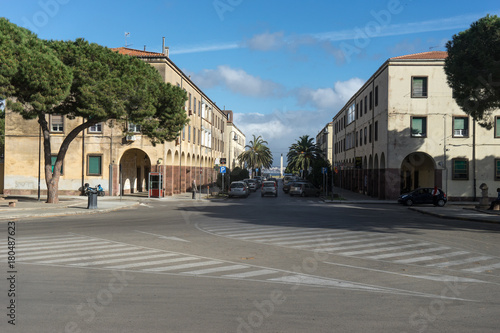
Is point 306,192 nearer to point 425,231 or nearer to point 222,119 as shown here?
point 425,231

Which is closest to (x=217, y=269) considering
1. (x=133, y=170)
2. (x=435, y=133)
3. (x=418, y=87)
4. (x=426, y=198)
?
(x=426, y=198)

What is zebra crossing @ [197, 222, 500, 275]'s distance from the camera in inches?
413

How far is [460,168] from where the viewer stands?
3766 cm

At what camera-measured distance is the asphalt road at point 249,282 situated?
5.96 metres

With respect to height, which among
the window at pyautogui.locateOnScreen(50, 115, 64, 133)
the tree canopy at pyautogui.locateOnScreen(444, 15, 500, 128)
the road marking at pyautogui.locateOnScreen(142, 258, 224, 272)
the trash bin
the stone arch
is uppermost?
the tree canopy at pyautogui.locateOnScreen(444, 15, 500, 128)

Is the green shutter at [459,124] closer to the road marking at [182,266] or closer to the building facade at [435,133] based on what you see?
the building facade at [435,133]

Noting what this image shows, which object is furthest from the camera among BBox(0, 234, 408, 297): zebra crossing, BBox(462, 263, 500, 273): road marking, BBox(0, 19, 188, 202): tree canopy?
BBox(0, 19, 188, 202): tree canopy

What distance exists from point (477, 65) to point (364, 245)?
14.7 m

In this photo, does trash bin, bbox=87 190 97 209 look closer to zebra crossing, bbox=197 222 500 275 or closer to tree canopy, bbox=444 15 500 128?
zebra crossing, bbox=197 222 500 275

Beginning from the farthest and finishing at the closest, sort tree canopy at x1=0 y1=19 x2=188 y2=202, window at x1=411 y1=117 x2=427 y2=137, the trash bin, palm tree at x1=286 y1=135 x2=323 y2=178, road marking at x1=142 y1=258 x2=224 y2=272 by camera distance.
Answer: palm tree at x1=286 y1=135 x2=323 y2=178 → window at x1=411 y1=117 x2=427 y2=137 → the trash bin → tree canopy at x1=0 y1=19 x2=188 y2=202 → road marking at x1=142 y1=258 x2=224 y2=272

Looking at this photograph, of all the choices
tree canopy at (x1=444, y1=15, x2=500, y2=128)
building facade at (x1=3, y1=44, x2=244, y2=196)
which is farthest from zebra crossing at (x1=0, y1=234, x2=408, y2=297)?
building facade at (x1=3, y1=44, x2=244, y2=196)

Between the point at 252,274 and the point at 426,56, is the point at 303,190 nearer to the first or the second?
the point at 426,56

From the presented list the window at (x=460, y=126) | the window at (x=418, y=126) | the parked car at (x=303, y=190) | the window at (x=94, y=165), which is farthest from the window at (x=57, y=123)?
the window at (x=460, y=126)

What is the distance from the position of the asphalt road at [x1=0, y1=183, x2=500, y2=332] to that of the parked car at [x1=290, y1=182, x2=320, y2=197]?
100 feet
